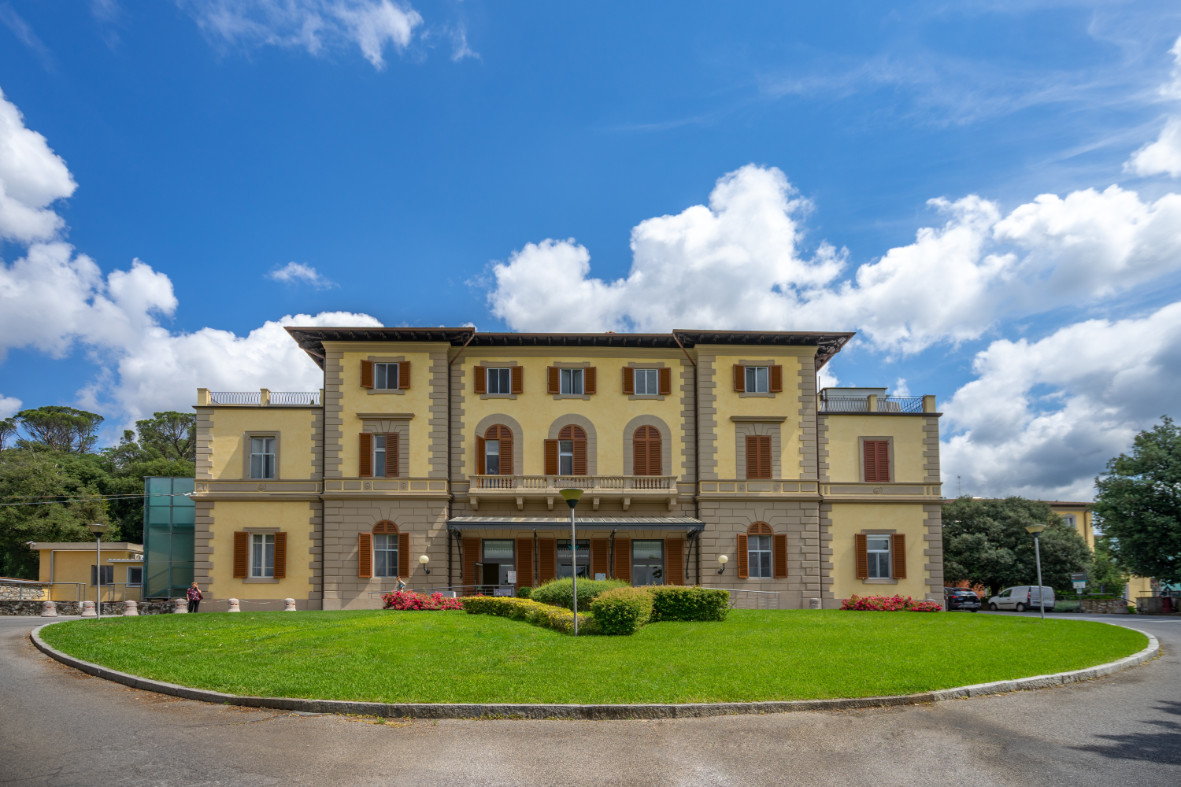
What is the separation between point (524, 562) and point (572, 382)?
7986mm

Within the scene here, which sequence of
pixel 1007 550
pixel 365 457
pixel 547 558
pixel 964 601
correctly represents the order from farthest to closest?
1. pixel 1007 550
2. pixel 964 601
3. pixel 547 558
4. pixel 365 457

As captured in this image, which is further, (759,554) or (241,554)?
(759,554)

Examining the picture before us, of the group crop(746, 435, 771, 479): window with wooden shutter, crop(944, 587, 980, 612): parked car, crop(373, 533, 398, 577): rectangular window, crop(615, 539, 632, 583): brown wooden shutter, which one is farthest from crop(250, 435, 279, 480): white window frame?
crop(944, 587, 980, 612): parked car

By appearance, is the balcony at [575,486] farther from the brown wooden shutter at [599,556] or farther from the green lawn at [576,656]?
the green lawn at [576,656]

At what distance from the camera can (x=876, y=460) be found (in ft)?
121

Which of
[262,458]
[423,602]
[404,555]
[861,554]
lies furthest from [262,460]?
[861,554]

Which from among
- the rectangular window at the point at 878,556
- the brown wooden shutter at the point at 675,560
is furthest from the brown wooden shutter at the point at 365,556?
the rectangular window at the point at 878,556

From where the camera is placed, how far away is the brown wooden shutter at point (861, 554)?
3606cm

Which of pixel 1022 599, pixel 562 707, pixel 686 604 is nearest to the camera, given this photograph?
pixel 562 707

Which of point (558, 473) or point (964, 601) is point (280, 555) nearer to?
point (558, 473)

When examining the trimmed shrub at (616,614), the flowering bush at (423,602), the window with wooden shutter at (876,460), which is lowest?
the flowering bush at (423,602)

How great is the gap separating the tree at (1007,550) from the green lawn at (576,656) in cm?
3574

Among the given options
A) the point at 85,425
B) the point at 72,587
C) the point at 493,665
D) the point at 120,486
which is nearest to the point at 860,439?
the point at 493,665

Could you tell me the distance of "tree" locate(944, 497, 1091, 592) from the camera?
5672 centimetres
